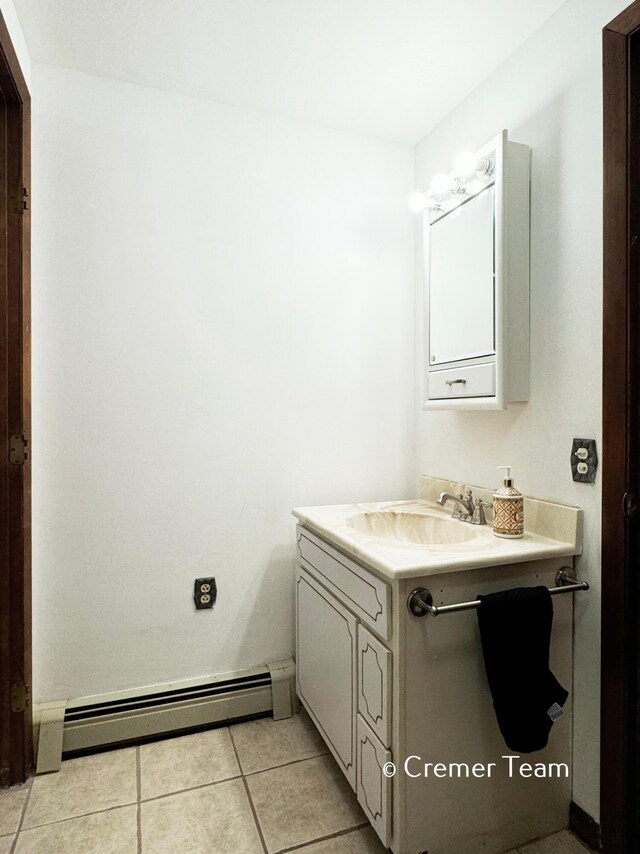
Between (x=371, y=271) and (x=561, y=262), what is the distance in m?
0.91

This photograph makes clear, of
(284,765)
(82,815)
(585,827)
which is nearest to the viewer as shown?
(585,827)

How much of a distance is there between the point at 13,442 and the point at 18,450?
3 cm

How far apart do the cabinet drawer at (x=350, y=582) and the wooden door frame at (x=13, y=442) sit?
3.17 feet

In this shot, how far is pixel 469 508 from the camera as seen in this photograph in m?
1.76

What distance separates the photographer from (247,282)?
6.68 ft

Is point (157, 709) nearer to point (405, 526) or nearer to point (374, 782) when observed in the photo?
point (374, 782)

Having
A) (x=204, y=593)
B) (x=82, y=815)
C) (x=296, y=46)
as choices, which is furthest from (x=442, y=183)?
(x=82, y=815)

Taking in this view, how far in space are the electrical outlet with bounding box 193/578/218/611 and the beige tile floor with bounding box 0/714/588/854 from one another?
477 millimetres

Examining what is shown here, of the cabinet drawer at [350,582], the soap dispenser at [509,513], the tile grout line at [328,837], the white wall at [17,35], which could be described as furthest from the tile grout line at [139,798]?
the white wall at [17,35]

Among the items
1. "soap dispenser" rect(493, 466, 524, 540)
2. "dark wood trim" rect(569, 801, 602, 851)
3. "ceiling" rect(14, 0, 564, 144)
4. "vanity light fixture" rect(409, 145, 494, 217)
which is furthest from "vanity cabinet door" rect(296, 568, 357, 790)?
"ceiling" rect(14, 0, 564, 144)

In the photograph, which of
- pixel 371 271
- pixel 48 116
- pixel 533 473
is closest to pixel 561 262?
pixel 533 473

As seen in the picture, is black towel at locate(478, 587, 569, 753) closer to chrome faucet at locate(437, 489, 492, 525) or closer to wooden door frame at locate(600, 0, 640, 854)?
wooden door frame at locate(600, 0, 640, 854)

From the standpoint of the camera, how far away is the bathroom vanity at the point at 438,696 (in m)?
1.24

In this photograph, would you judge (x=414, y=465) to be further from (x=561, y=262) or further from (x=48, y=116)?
(x=48, y=116)
